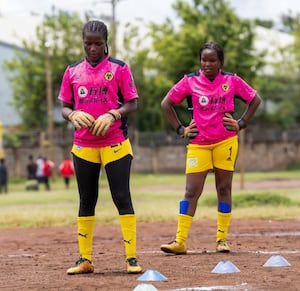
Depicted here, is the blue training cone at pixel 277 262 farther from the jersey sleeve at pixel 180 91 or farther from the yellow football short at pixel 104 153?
the jersey sleeve at pixel 180 91

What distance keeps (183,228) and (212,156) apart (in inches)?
31.7

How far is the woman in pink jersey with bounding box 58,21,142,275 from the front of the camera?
755cm

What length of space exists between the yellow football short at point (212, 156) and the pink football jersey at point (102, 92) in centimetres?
176

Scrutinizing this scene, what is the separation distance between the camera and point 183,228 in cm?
930

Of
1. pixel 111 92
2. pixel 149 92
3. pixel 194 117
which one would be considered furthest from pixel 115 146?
pixel 149 92

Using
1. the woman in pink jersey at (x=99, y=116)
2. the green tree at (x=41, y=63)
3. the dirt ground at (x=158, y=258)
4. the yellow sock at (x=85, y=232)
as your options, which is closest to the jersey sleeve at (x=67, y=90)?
the woman in pink jersey at (x=99, y=116)

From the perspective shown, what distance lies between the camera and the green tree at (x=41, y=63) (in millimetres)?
56656

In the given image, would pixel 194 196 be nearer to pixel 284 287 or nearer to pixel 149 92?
pixel 284 287

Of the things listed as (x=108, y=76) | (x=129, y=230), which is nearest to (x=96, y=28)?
(x=108, y=76)

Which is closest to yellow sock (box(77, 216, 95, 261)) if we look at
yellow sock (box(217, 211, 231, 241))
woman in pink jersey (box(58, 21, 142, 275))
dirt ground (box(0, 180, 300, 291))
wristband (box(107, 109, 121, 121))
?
woman in pink jersey (box(58, 21, 142, 275))

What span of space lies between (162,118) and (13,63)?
1031 cm

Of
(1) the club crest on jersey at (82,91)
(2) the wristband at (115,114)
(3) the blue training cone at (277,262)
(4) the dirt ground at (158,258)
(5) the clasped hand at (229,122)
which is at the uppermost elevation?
(1) the club crest on jersey at (82,91)

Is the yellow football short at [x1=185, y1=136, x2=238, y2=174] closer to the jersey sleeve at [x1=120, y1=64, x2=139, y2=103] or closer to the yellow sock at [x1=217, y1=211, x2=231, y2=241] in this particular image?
the yellow sock at [x1=217, y1=211, x2=231, y2=241]

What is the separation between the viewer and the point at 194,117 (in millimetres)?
9312
